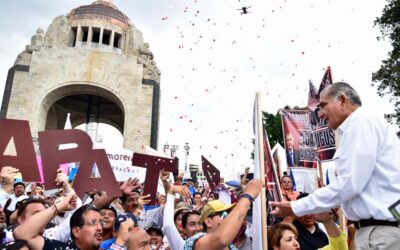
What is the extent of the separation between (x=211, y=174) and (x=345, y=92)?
230 inches

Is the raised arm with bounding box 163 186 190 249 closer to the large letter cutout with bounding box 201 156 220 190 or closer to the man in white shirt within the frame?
the man in white shirt

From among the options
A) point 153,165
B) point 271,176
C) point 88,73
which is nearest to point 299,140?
point 153,165

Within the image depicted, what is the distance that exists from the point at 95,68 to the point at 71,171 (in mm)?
16295

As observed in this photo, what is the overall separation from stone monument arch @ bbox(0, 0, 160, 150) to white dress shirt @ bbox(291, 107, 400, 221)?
66.9ft

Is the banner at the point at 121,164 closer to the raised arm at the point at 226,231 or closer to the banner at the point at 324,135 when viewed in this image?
the banner at the point at 324,135

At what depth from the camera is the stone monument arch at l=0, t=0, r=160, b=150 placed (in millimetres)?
22172

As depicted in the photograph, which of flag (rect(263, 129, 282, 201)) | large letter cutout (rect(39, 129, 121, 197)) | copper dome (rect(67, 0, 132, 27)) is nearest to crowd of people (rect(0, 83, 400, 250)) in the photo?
large letter cutout (rect(39, 129, 121, 197))

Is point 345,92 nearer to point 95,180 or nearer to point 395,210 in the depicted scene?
point 395,210

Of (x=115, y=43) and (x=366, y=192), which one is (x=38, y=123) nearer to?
(x=115, y=43)

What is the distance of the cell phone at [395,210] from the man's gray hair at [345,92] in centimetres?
81

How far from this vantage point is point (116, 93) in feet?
76.7

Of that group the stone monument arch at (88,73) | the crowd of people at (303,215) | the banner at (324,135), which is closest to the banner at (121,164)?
the crowd of people at (303,215)

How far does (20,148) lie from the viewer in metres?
4.15

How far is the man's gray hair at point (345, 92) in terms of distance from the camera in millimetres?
2574
